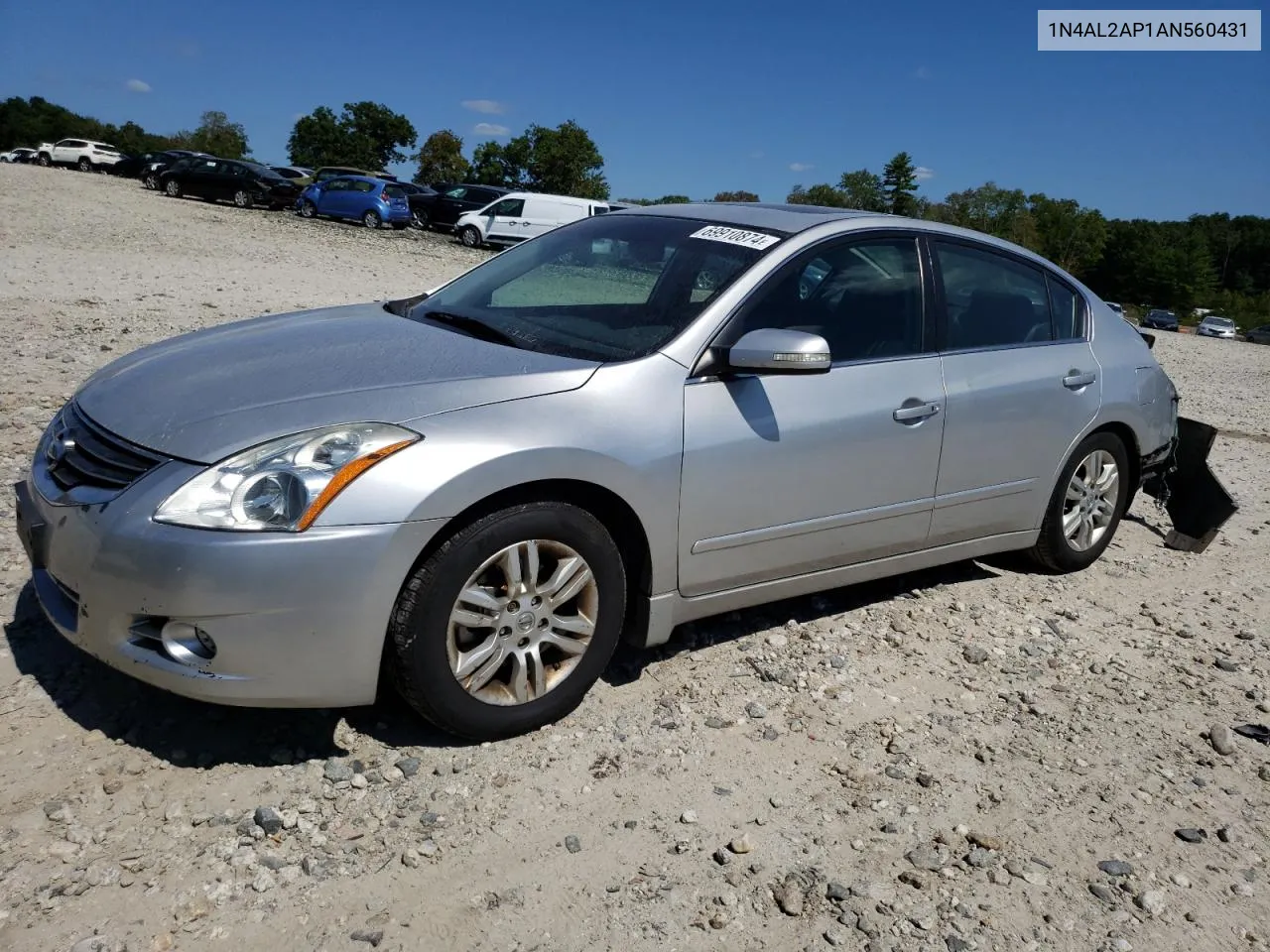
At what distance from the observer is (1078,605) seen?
16.0ft

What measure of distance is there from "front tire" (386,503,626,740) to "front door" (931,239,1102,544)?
67.0 inches

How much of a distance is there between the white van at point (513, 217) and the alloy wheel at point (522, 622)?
82.0 ft

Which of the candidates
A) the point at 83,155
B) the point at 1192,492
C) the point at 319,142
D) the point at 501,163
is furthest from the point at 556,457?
the point at 319,142

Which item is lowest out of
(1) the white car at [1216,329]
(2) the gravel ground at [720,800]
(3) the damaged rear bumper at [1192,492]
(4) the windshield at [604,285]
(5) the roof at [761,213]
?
(1) the white car at [1216,329]

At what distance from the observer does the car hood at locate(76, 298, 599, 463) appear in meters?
2.98

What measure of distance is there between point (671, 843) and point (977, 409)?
2.33 meters

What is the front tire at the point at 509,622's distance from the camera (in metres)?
2.98

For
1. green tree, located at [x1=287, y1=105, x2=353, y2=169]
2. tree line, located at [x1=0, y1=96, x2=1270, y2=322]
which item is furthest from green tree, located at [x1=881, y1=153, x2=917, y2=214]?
green tree, located at [x1=287, y1=105, x2=353, y2=169]

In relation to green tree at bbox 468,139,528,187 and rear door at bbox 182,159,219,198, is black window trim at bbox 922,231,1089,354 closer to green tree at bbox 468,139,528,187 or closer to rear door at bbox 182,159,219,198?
rear door at bbox 182,159,219,198

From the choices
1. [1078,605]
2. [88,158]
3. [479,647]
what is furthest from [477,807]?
[88,158]

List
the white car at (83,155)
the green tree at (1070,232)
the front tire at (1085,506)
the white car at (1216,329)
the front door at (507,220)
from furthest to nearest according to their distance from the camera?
1. the green tree at (1070,232)
2. the white car at (1216,329)
3. the white car at (83,155)
4. the front door at (507,220)
5. the front tire at (1085,506)

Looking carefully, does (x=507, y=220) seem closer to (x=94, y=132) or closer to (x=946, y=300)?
(x=946, y=300)

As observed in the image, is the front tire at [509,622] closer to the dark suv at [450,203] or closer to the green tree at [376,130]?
the dark suv at [450,203]

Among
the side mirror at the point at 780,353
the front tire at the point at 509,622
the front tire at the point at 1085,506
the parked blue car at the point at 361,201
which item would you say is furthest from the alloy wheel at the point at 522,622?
the parked blue car at the point at 361,201
